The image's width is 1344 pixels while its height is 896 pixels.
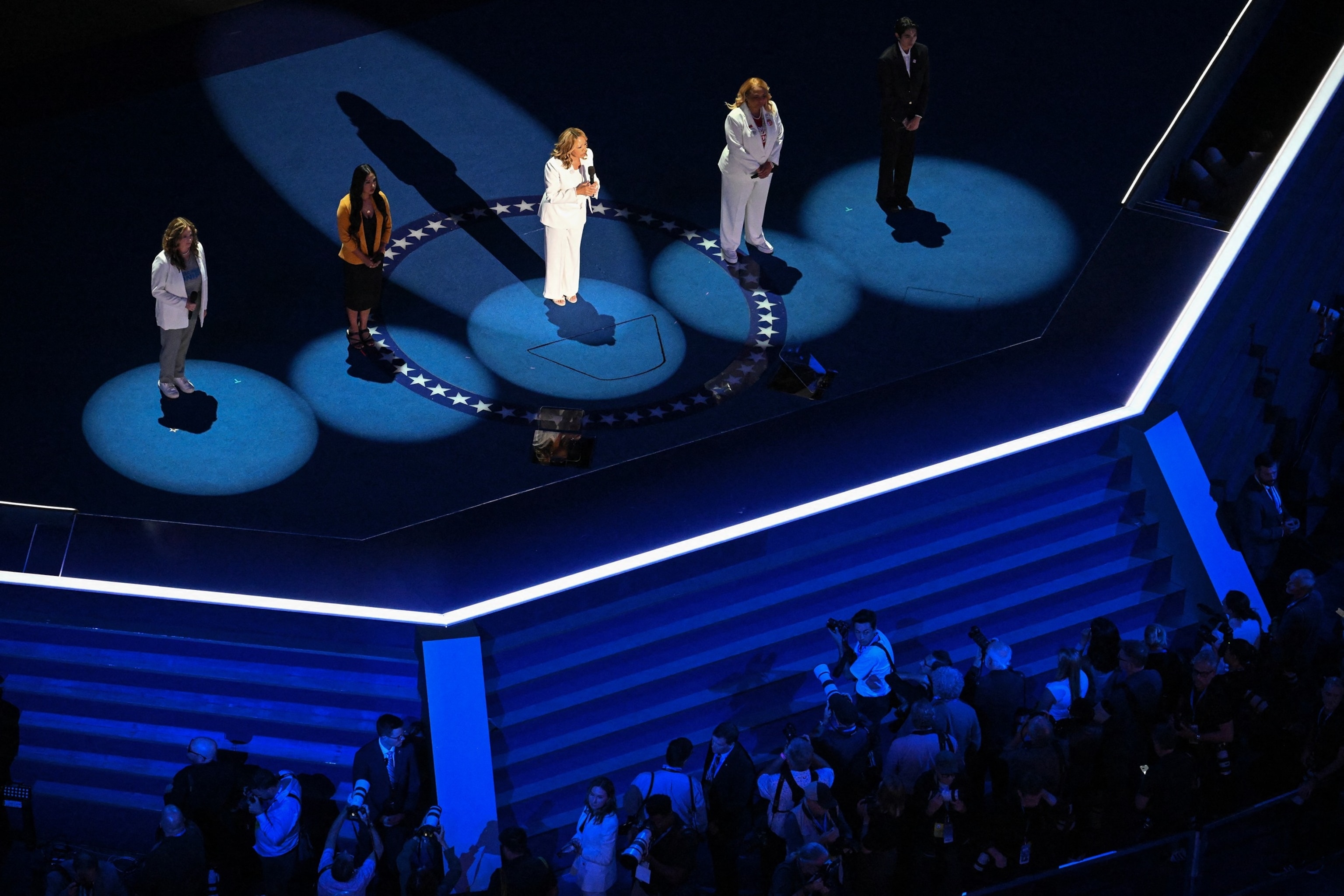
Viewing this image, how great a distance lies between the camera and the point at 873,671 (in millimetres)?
10438

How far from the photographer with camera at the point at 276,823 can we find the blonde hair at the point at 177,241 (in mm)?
4304

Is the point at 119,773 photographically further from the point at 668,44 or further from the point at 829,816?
the point at 668,44

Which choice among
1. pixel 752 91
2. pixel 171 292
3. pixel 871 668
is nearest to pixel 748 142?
pixel 752 91

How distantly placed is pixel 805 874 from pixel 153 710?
486cm

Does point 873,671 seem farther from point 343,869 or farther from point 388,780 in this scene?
point 343,869

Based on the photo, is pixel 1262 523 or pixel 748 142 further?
pixel 748 142

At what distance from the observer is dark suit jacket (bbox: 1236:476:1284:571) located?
12234 millimetres

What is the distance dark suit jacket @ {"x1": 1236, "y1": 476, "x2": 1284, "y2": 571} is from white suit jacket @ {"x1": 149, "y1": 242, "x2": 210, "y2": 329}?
803cm

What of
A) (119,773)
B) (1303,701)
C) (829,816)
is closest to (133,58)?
(119,773)

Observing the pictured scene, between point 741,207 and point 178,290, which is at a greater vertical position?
point 741,207

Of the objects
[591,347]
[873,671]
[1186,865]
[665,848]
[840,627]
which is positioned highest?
[591,347]

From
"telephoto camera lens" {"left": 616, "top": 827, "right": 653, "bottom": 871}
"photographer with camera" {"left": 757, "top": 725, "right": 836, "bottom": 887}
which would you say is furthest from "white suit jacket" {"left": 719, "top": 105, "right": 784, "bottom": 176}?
"telephoto camera lens" {"left": 616, "top": 827, "right": 653, "bottom": 871}

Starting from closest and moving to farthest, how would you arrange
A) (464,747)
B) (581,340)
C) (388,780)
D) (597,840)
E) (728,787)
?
1. (597,840)
2. (728,787)
3. (388,780)
4. (464,747)
5. (581,340)

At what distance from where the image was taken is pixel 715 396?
43.3 feet
